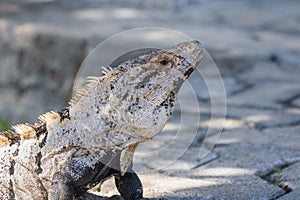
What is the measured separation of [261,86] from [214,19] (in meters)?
3.11

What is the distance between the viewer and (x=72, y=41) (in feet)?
25.3

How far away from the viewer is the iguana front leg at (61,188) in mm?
3279

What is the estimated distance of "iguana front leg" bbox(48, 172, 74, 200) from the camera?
3.28 meters

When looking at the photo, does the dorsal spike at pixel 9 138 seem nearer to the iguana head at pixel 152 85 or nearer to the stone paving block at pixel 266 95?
the iguana head at pixel 152 85

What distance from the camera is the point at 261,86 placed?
257 inches

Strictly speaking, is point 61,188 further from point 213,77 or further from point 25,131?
point 213,77

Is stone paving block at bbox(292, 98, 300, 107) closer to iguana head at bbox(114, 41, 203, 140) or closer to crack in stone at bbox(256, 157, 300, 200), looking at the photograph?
crack in stone at bbox(256, 157, 300, 200)

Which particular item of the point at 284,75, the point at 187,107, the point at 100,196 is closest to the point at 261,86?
the point at 284,75

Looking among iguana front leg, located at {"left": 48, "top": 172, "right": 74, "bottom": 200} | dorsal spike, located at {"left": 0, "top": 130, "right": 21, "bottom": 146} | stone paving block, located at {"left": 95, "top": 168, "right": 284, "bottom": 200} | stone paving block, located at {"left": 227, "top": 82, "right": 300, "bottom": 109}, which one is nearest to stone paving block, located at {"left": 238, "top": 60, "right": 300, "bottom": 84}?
stone paving block, located at {"left": 227, "top": 82, "right": 300, "bottom": 109}

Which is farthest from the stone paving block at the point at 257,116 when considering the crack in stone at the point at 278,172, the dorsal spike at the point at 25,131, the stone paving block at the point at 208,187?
the dorsal spike at the point at 25,131

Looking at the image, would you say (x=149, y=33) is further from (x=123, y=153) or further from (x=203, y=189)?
(x=123, y=153)

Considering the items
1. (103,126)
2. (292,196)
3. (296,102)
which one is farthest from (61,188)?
(296,102)

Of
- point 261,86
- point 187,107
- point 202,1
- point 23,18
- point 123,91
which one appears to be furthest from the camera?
point 202,1

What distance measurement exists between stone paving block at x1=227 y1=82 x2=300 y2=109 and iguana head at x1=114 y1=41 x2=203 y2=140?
2.63m
